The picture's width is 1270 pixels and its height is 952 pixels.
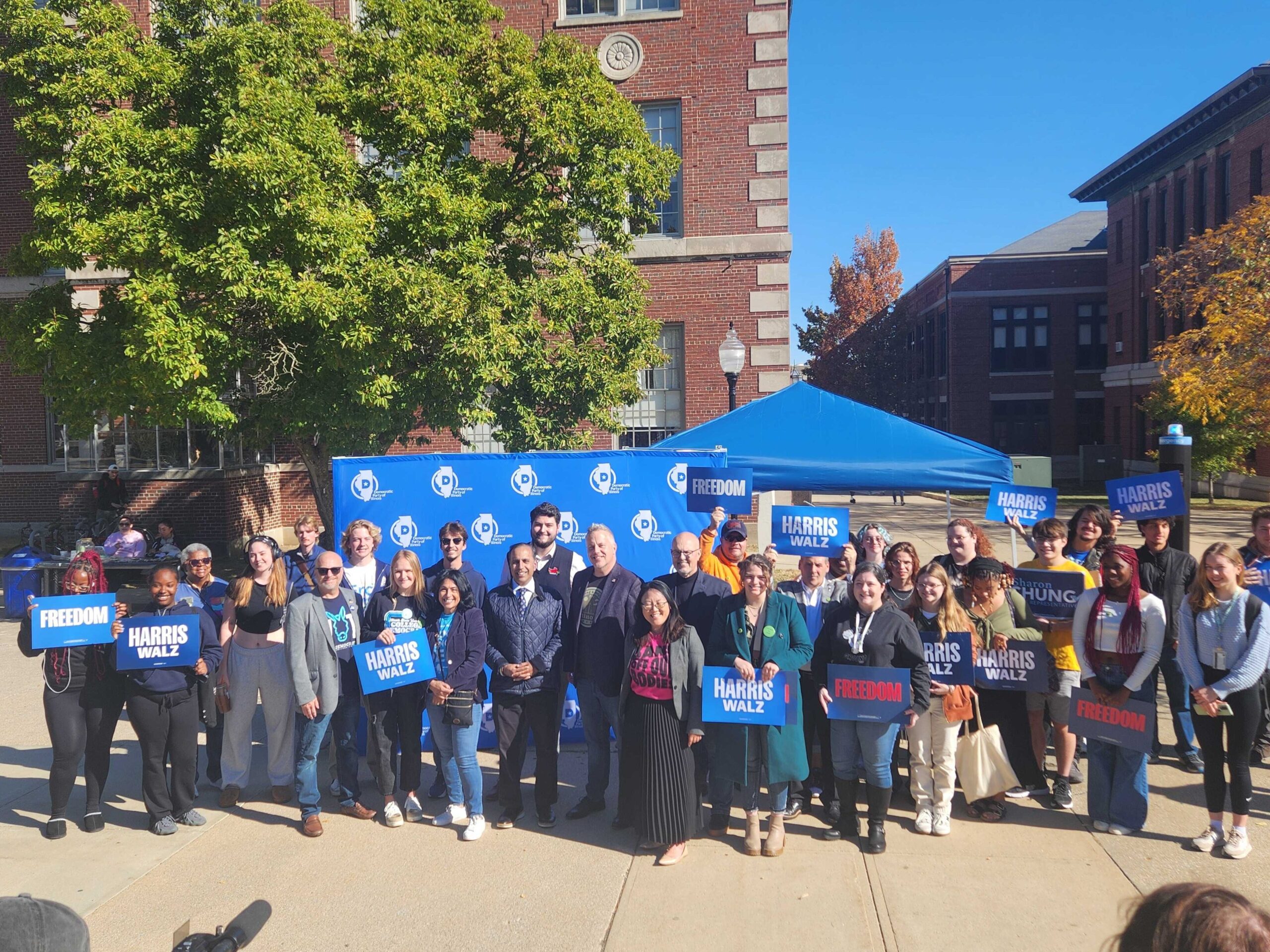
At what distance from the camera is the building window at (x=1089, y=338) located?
154 ft

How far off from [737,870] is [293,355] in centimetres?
990

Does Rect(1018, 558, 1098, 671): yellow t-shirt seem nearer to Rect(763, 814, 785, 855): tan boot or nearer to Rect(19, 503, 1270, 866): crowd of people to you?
Rect(19, 503, 1270, 866): crowd of people

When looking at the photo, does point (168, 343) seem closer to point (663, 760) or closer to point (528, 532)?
point (528, 532)

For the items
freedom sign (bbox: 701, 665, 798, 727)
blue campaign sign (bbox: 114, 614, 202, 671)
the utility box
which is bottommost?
freedom sign (bbox: 701, 665, 798, 727)

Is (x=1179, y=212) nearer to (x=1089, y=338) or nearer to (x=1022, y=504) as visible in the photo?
(x=1089, y=338)

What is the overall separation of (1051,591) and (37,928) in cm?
664

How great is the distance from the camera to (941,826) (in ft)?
19.3

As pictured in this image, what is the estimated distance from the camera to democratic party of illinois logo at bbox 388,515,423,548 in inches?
314

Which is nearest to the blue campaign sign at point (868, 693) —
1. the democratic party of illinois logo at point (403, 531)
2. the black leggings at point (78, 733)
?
the democratic party of illinois logo at point (403, 531)

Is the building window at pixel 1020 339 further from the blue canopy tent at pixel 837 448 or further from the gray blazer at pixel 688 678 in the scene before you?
the gray blazer at pixel 688 678

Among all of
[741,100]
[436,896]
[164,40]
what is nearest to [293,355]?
[164,40]

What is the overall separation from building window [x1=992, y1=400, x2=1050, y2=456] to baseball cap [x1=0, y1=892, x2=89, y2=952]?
5076cm

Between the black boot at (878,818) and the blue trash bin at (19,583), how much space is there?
43.7ft

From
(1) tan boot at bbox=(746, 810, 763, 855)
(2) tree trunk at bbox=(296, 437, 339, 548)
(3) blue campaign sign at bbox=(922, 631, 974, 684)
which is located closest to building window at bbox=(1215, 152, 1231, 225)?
(2) tree trunk at bbox=(296, 437, 339, 548)
